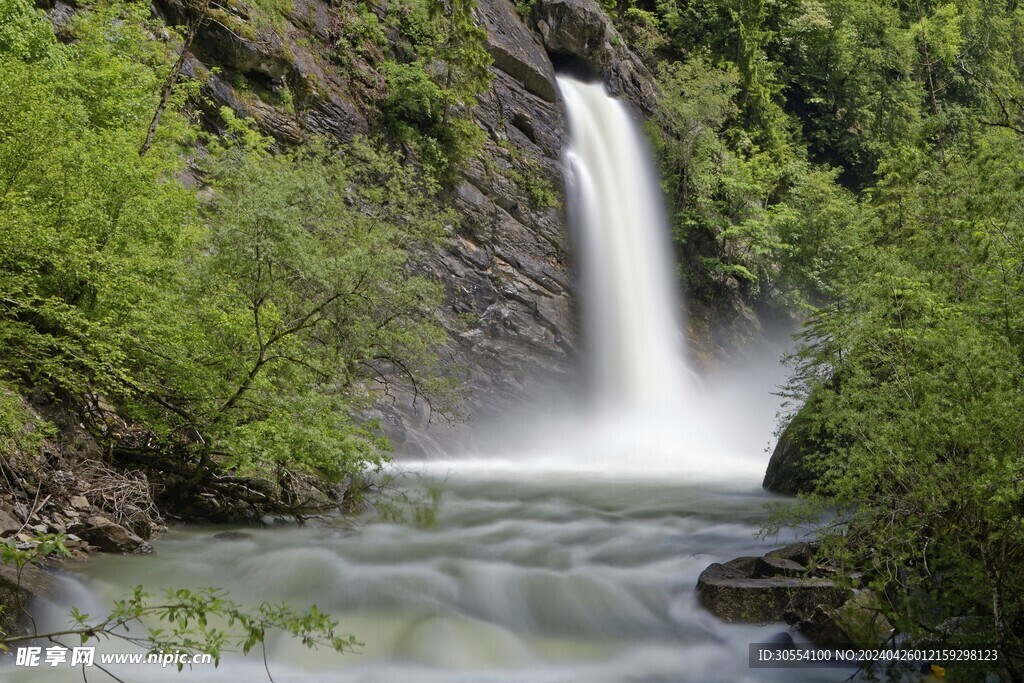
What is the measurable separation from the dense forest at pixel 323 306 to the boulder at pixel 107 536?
816 mm

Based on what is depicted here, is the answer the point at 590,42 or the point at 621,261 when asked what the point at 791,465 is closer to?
the point at 621,261

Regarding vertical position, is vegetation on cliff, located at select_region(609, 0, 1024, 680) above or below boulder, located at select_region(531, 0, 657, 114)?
below

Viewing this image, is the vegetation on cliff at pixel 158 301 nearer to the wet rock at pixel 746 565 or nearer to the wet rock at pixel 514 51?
the wet rock at pixel 746 565

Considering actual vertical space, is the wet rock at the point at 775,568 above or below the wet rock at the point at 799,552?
below

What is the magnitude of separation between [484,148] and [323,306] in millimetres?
14715

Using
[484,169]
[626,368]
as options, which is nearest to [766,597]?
[484,169]

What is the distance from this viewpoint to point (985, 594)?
5598 mm

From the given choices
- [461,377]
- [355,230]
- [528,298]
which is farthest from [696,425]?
[355,230]

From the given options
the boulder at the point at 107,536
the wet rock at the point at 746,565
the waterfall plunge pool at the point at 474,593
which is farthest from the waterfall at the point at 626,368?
the boulder at the point at 107,536

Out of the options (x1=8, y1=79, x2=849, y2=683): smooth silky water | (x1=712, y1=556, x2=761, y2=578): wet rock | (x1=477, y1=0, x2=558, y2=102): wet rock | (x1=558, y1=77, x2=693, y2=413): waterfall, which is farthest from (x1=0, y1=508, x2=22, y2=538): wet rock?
(x1=477, y1=0, x2=558, y2=102): wet rock

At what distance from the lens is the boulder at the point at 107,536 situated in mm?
8117

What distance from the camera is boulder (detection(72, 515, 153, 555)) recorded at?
26.6 feet

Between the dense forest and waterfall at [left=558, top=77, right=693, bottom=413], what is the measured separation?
17.7 ft

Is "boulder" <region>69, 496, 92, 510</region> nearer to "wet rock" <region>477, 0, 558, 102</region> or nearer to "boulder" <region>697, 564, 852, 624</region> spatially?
"boulder" <region>697, 564, 852, 624</region>
